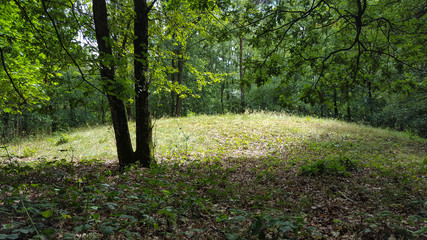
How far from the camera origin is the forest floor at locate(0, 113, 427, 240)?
2203 mm

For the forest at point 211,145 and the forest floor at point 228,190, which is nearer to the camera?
the forest floor at point 228,190

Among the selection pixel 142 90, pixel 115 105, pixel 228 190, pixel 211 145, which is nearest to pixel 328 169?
pixel 228 190

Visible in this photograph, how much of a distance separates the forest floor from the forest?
0.03 meters

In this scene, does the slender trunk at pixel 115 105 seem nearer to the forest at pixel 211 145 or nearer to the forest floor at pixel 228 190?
the forest at pixel 211 145

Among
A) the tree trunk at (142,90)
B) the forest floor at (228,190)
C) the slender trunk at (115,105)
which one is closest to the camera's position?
the forest floor at (228,190)

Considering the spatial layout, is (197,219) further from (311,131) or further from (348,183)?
(311,131)

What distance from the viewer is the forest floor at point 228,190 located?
2.20 m

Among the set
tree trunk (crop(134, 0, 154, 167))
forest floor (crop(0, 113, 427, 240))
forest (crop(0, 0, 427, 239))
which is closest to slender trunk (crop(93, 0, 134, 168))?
forest (crop(0, 0, 427, 239))

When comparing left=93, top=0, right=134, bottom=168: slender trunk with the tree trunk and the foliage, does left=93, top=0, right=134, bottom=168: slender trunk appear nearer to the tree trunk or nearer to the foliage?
the tree trunk

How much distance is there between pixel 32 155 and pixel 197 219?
8327mm

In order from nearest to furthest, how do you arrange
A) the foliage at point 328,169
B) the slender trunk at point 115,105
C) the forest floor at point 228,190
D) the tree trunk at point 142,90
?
the forest floor at point 228,190, the slender trunk at point 115,105, the foliage at point 328,169, the tree trunk at point 142,90

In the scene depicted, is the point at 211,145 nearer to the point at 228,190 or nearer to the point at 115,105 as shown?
the point at 115,105

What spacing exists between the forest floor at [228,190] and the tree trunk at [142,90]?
0.48 metres

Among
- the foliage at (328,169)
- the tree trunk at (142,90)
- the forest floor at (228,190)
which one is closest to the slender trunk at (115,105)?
the tree trunk at (142,90)
